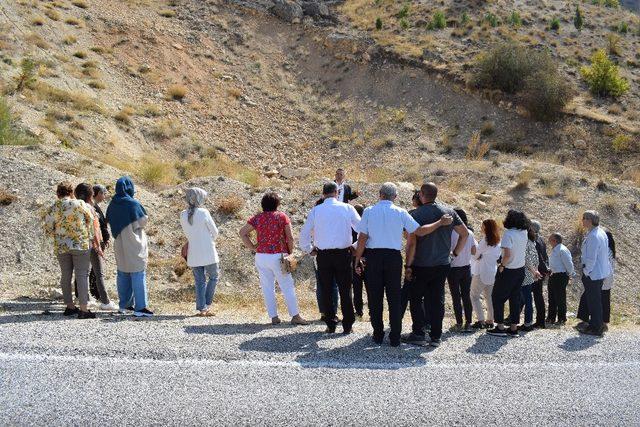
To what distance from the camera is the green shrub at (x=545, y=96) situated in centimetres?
2816

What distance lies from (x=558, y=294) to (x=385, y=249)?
4318mm

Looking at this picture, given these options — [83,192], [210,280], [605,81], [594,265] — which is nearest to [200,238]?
[210,280]

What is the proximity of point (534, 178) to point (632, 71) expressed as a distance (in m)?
16.2

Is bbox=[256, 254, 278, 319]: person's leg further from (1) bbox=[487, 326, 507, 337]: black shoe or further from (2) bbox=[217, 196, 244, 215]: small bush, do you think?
(2) bbox=[217, 196, 244, 215]: small bush

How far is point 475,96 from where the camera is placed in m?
29.9

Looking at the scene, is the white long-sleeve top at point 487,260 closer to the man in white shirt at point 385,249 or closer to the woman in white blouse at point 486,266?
the woman in white blouse at point 486,266

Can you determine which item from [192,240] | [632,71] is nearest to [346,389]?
[192,240]

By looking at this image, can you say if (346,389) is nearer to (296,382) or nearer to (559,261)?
(296,382)

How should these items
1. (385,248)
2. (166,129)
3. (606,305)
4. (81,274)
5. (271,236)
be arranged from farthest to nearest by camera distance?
(166,129)
(606,305)
(81,274)
(271,236)
(385,248)

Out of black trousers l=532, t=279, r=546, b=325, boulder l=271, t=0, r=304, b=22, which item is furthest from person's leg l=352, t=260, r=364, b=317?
boulder l=271, t=0, r=304, b=22

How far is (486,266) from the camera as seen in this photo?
388 inches

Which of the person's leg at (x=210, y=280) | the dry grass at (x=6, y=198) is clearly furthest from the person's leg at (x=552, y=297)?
the dry grass at (x=6, y=198)

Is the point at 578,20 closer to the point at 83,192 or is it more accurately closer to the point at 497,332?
the point at 497,332

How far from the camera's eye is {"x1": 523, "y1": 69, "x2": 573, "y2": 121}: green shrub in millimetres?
28156
